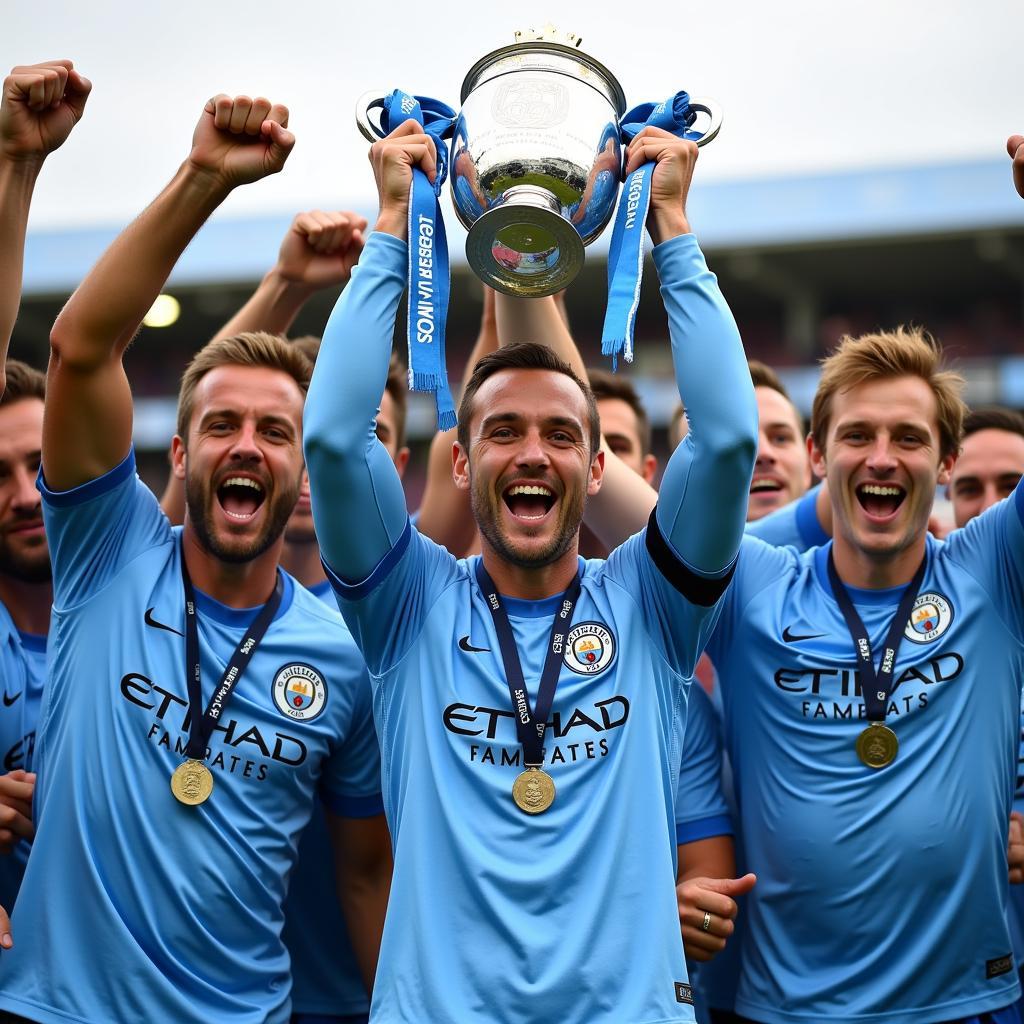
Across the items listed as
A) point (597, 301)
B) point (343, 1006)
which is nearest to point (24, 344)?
point (597, 301)

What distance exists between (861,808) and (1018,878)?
484 millimetres

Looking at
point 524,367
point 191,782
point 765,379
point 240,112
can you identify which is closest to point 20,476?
point 191,782

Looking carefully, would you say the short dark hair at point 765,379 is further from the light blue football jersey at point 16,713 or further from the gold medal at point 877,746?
the light blue football jersey at point 16,713

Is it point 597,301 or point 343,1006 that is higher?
point 597,301

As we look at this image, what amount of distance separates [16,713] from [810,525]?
2274mm

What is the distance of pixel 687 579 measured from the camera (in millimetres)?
2934

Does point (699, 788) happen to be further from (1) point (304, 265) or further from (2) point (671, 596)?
(1) point (304, 265)

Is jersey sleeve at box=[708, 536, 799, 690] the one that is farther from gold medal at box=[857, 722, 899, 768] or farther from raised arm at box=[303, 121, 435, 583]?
raised arm at box=[303, 121, 435, 583]

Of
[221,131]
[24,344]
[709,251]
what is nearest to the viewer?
[221,131]

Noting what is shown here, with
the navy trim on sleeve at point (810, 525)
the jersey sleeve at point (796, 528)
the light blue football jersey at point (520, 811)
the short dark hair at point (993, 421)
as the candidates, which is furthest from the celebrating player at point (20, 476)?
the short dark hair at point (993, 421)

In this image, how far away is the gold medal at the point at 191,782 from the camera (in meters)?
3.09

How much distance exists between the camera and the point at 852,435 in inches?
142

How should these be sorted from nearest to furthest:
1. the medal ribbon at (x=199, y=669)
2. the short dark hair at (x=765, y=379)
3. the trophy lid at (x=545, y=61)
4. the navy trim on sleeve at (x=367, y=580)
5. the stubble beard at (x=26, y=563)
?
the navy trim on sleeve at (x=367, y=580)
the trophy lid at (x=545, y=61)
the medal ribbon at (x=199, y=669)
the stubble beard at (x=26, y=563)
the short dark hair at (x=765, y=379)

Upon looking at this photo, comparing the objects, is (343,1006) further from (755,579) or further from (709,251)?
(709,251)
